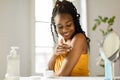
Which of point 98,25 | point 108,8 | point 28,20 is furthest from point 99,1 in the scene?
point 28,20

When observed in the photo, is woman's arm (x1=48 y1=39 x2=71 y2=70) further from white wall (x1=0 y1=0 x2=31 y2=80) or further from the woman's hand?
white wall (x1=0 y1=0 x2=31 y2=80)

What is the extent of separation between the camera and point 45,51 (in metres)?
1.18

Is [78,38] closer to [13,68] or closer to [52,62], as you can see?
[52,62]

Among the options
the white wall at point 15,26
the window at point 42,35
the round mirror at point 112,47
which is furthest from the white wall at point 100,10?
the round mirror at point 112,47

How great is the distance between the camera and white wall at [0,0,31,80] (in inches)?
44.3

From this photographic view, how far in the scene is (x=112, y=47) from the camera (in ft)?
2.18

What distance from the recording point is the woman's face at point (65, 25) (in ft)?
3.05

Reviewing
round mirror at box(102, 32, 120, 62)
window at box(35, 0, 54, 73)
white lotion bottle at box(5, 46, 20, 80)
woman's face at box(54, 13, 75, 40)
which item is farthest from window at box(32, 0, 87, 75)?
round mirror at box(102, 32, 120, 62)

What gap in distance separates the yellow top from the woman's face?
0.11m

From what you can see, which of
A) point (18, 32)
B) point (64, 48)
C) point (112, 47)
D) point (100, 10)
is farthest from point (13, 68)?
point (100, 10)

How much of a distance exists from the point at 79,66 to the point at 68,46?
101mm

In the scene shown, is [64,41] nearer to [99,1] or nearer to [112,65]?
[112,65]

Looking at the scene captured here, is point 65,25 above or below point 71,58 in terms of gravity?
above

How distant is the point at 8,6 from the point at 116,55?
0.76 m
